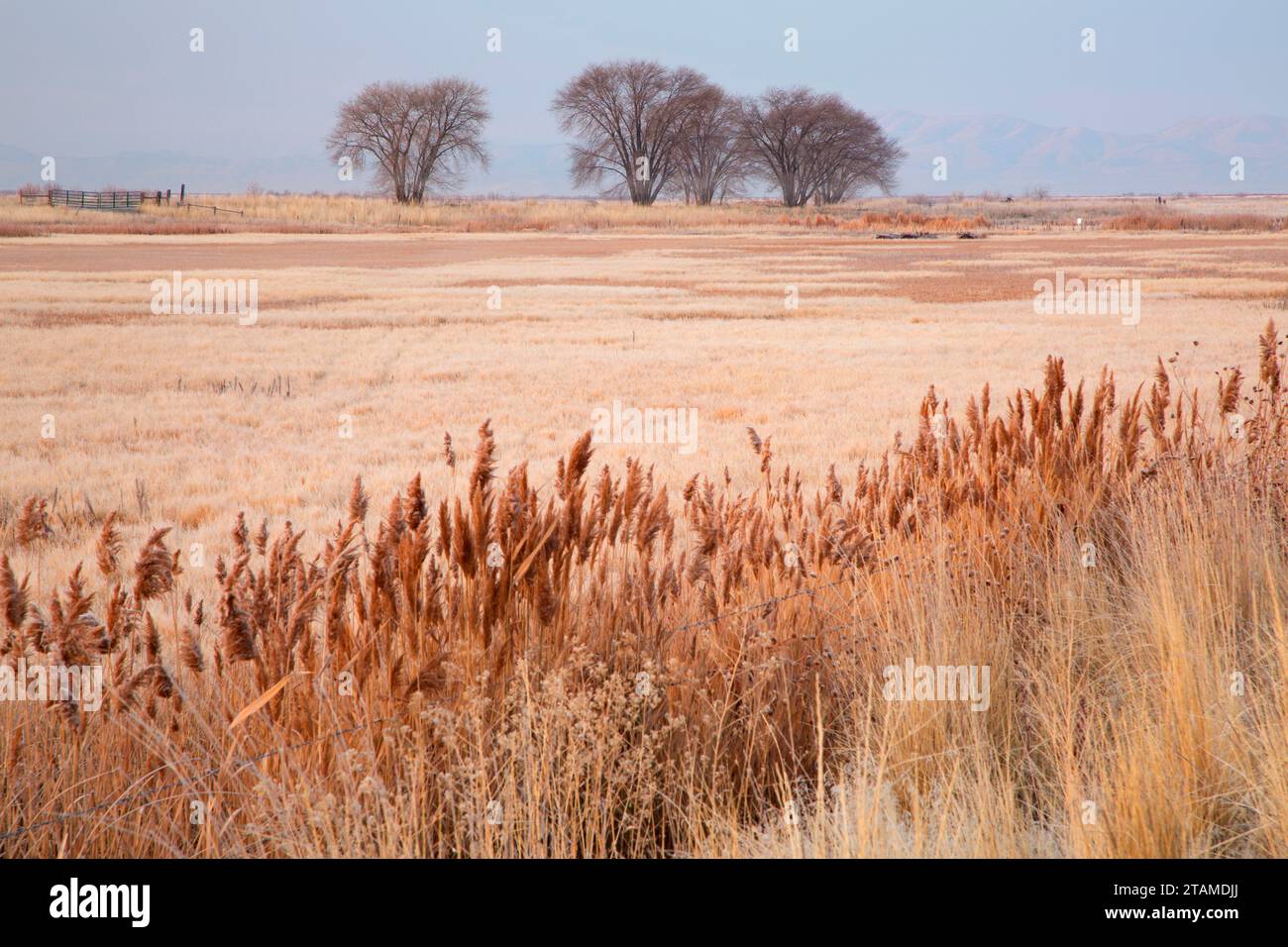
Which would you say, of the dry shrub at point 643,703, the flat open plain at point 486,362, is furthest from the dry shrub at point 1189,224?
the dry shrub at point 643,703

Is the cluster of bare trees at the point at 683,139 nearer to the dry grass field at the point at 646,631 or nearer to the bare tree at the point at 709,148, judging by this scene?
the bare tree at the point at 709,148

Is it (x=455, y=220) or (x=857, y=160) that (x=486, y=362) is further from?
(x=857, y=160)

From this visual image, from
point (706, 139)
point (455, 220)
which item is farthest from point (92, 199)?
point (706, 139)

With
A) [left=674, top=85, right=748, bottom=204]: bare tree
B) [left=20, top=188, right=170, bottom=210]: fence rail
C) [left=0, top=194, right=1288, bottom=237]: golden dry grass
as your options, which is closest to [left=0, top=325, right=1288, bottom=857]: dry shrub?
[left=0, top=194, right=1288, bottom=237]: golden dry grass

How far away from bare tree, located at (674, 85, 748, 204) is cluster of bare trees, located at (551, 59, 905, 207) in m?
0.09

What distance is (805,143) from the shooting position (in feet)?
307

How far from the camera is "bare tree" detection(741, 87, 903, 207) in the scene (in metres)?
92.9

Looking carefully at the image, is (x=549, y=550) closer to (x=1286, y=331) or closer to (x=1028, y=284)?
(x=1286, y=331)

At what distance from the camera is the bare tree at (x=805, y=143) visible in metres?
92.9

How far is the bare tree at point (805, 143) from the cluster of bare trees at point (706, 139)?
0.09m

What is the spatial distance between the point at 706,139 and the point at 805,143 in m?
8.82

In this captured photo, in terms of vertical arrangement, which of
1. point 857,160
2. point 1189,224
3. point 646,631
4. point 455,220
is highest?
point 857,160

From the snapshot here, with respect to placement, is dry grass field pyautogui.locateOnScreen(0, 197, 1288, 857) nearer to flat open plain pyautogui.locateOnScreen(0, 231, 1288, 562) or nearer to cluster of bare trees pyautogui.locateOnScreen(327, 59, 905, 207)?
flat open plain pyautogui.locateOnScreen(0, 231, 1288, 562)
